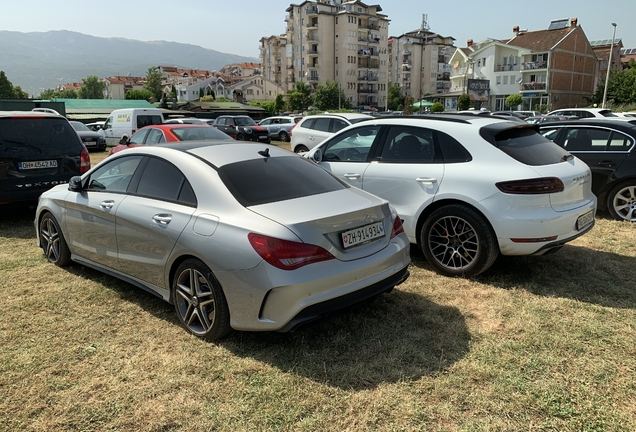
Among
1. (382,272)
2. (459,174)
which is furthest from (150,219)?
(459,174)

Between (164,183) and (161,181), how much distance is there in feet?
0.20

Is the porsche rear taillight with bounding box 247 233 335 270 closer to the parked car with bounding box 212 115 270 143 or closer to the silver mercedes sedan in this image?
the silver mercedes sedan

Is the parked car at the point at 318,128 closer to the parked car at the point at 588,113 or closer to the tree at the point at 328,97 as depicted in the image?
the parked car at the point at 588,113

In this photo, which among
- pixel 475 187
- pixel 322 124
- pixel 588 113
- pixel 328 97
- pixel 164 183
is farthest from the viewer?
pixel 328 97

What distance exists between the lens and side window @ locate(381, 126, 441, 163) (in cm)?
539

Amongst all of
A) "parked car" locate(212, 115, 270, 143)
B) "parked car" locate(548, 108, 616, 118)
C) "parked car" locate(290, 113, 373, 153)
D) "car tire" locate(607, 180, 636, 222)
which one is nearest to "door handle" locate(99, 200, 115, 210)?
"car tire" locate(607, 180, 636, 222)

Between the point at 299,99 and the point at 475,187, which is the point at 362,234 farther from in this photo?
the point at 299,99

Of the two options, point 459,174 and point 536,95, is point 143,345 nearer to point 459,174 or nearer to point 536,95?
point 459,174

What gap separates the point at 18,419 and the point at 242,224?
1.76m

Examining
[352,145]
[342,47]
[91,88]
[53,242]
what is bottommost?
[53,242]

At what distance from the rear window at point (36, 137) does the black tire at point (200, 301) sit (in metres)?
5.19

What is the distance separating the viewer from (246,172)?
3.94 m

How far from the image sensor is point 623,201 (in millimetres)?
7484

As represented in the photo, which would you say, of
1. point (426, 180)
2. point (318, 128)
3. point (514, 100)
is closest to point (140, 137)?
point (318, 128)
